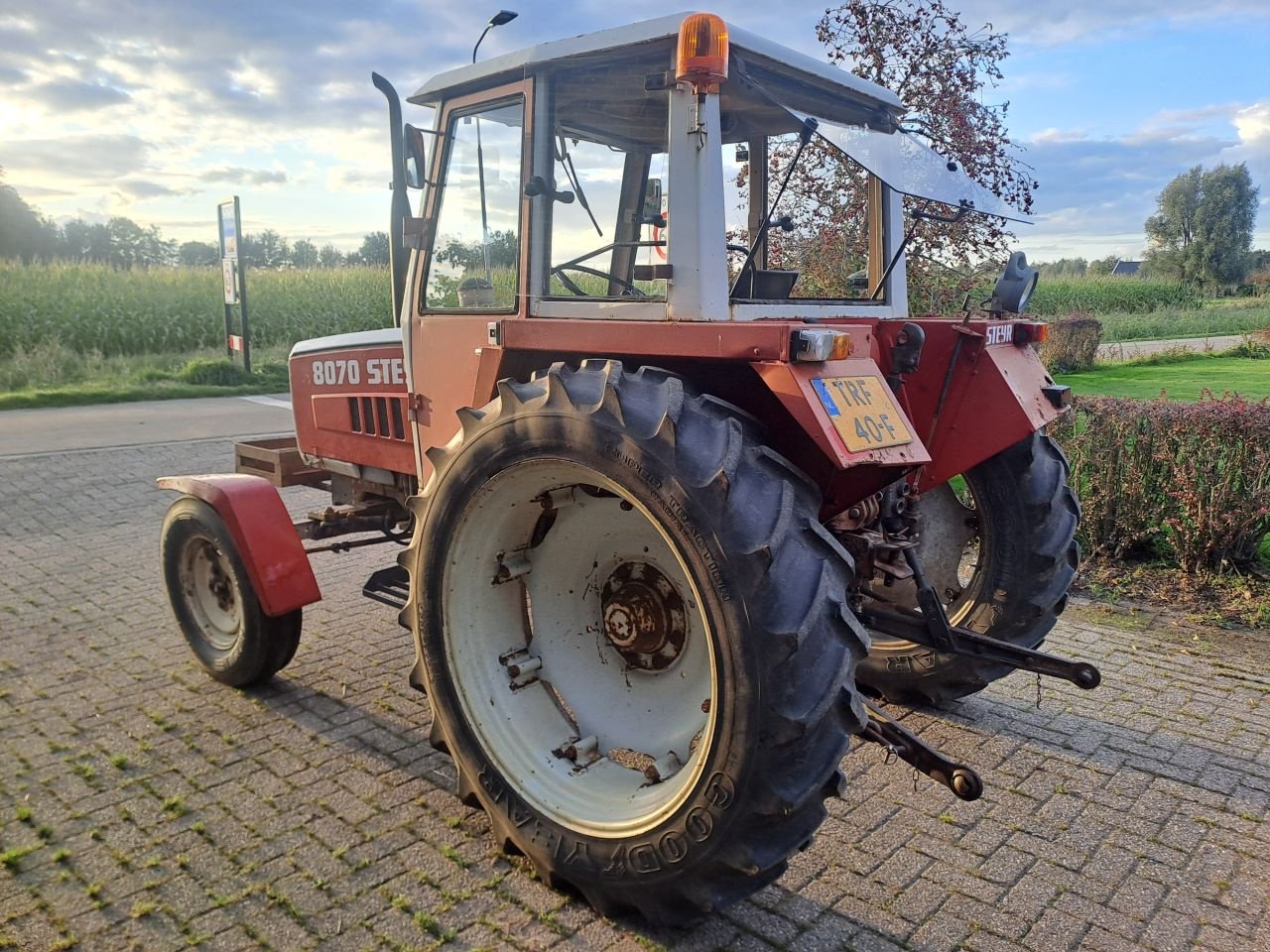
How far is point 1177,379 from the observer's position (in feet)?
46.6

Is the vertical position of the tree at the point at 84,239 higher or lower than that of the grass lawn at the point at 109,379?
higher

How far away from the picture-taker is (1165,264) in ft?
194

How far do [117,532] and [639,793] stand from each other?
19.7 ft

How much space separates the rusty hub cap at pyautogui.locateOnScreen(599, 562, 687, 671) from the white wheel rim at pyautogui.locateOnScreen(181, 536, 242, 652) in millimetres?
2140

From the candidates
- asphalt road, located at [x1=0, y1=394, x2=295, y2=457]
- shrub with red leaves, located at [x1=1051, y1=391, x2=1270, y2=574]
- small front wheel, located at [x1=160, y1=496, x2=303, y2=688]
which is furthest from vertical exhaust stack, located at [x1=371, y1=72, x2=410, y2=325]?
asphalt road, located at [x1=0, y1=394, x2=295, y2=457]

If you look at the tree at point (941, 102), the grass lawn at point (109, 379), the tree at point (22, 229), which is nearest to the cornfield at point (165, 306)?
the grass lawn at point (109, 379)

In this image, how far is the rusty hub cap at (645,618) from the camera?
121 inches

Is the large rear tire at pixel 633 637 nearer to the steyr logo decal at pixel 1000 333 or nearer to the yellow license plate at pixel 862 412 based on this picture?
the yellow license plate at pixel 862 412

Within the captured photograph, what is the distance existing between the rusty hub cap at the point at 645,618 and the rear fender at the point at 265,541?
1.62 m

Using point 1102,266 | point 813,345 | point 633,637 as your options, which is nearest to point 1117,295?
point 1102,266

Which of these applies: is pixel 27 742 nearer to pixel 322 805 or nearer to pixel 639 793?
pixel 322 805

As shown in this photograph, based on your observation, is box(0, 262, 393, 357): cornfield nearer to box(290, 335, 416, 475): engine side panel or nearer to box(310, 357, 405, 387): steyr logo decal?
box(290, 335, 416, 475): engine side panel

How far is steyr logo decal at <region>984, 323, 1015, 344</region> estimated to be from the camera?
3457mm

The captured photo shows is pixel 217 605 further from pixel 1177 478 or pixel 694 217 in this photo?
pixel 1177 478
